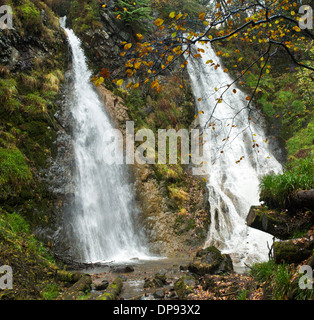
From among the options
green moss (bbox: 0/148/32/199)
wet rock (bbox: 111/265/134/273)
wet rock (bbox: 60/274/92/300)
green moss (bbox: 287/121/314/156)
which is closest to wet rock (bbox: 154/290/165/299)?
wet rock (bbox: 60/274/92/300)

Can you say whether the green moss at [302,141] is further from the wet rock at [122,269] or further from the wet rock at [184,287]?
the wet rock at [122,269]

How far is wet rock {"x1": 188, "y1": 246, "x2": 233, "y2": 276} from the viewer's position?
605cm

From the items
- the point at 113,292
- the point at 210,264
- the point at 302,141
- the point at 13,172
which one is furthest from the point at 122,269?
the point at 302,141

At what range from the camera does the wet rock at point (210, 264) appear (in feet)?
19.9

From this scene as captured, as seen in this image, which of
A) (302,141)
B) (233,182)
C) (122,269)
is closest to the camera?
(122,269)

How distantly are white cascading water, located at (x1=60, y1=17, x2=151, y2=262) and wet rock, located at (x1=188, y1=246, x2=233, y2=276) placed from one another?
9.10ft

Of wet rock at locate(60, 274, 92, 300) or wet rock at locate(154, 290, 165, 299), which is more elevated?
wet rock at locate(60, 274, 92, 300)

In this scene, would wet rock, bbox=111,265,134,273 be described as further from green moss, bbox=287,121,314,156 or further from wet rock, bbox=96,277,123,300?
green moss, bbox=287,121,314,156

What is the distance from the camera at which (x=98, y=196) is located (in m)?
9.40

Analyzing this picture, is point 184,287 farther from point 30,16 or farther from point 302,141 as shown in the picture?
point 302,141

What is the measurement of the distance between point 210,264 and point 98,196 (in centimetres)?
508

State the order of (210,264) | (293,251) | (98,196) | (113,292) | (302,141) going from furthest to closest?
(302,141), (98,196), (210,264), (113,292), (293,251)

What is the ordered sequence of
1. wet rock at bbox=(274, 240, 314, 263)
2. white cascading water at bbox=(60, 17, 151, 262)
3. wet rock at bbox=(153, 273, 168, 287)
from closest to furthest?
wet rock at bbox=(274, 240, 314, 263) → wet rock at bbox=(153, 273, 168, 287) → white cascading water at bbox=(60, 17, 151, 262)
